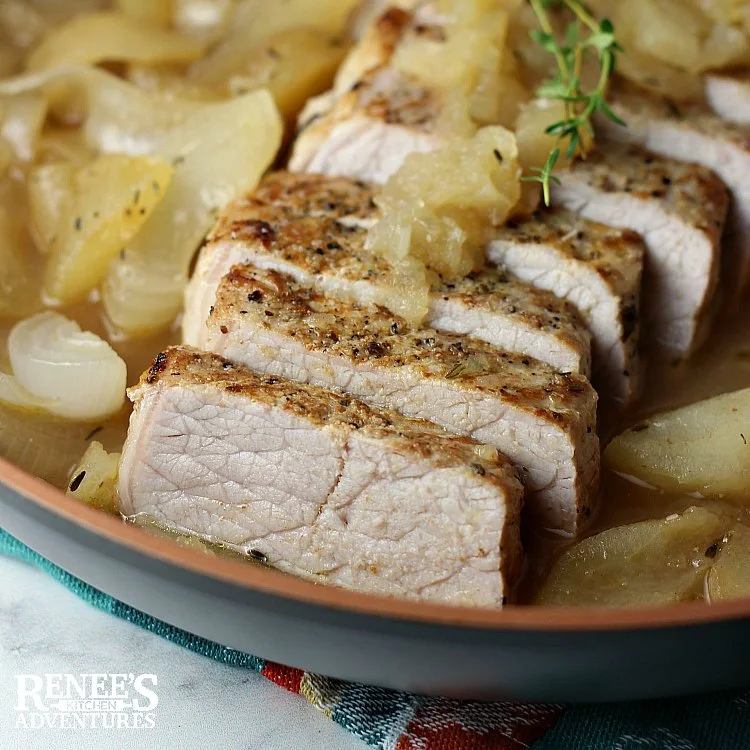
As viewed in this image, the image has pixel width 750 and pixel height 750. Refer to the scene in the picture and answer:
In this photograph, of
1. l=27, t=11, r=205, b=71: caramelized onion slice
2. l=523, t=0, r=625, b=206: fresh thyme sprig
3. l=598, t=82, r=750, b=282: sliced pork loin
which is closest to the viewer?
l=523, t=0, r=625, b=206: fresh thyme sprig

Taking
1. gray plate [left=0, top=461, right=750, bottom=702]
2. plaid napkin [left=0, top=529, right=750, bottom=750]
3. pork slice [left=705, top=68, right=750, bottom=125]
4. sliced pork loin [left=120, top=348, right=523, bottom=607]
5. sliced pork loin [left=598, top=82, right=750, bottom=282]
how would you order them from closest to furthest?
gray plate [left=0, top=461, right=750, bottom=702] < sliced pork loin [left=120, top=348, right=523, bottom=607] < plaid napkin [left=0, top=529, right=750, bottom=750] < sliced pork loin [left=598, top=82, right=750, bottom=282] < pork slice [left=705, top=68, right=750, bottom=125]

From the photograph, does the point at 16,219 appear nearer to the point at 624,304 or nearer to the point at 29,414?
the point at 29,414

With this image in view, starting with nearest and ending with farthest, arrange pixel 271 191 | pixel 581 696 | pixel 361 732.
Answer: pixel 581 696
pixel 361 732
pixel 271 191

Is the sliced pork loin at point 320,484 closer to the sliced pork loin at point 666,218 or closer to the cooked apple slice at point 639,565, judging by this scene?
the cooked apple slice at point 639,565

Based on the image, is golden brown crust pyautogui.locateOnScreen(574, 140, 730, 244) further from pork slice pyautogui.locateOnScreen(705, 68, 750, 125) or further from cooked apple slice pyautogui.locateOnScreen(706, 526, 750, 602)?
cooked apple slice pyautogui.locateOnScreen(706, 526, 750, 602)

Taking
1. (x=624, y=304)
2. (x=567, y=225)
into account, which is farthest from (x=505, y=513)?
(x=567, y=225)

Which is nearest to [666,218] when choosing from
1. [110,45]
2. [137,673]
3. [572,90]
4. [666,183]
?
[666,183]

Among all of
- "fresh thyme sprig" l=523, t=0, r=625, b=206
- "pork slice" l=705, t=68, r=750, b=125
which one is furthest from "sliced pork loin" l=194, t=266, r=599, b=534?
"pork slice" l=705, t=68, r=750, b=125
